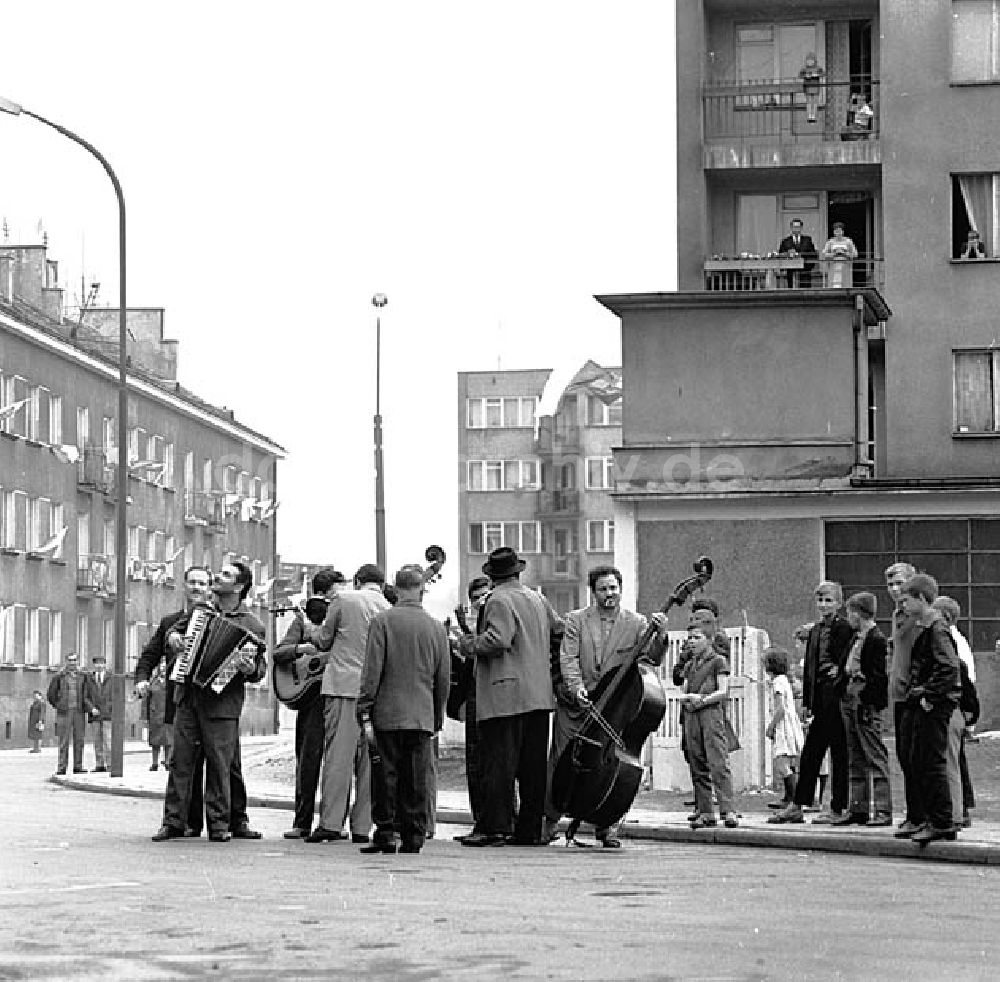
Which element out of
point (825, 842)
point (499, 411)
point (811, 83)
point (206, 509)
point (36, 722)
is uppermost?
point (499, 411)

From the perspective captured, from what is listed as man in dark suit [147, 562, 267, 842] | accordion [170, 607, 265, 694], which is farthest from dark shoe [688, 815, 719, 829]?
accordion [170, 607, 265, 694]

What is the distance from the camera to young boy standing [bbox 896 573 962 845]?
16.7 m

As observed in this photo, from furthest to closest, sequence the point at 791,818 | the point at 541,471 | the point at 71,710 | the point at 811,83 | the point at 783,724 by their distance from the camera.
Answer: the point at 541,471, the point at 811,83, the point at 71,710, the point at 783,724, the point at 791,818

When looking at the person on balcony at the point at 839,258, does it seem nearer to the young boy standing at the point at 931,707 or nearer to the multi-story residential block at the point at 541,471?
the young boy standing at the point at 931,707

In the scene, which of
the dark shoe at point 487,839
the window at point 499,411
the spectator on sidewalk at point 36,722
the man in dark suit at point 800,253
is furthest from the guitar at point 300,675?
the window at point 499,411

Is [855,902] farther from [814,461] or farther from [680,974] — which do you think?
[814,461]

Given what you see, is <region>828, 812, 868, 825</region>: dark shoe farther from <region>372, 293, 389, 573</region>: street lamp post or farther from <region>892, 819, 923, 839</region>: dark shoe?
<region>372, 293, 389, 573</region>: street lamp post

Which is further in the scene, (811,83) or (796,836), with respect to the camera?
(811,83)

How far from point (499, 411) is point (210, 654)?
10903cm

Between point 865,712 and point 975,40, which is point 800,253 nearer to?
point 975,40

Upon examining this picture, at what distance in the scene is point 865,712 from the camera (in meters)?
18.8

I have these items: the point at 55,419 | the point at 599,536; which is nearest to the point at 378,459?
the point at 55,419

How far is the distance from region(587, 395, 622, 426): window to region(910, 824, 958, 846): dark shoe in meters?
106

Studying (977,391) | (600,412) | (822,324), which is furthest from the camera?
(600,412)
